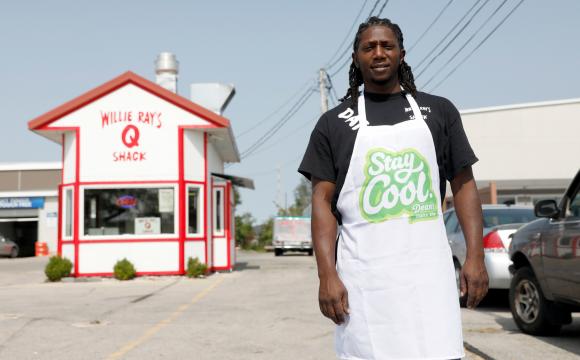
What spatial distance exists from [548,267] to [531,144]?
38291 millimetres

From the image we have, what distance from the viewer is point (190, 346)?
764 cm

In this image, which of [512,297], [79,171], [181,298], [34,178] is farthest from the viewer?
[34,178]

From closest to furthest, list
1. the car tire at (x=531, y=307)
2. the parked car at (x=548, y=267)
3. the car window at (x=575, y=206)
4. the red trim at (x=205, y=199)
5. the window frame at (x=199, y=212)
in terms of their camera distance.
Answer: the parked car at (x=548, y=267) → the car window at (x=575, y=206) → the car tire at (x=531, y=307) → the window frame at (x=199, y=212) → the red trim at (x=205, y=199)

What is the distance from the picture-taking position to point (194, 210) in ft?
65.6

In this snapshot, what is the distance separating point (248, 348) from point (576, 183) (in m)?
3.63

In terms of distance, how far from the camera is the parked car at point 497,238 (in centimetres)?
984

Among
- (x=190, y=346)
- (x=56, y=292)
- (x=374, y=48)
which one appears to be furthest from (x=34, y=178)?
(x=374, y=48)

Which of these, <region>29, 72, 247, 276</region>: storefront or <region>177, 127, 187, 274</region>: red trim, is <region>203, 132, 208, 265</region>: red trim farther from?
<region>177, 127, 187, 274</region>: red trim

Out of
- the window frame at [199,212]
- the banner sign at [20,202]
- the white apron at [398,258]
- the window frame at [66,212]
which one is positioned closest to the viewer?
the white apron at [398,258]

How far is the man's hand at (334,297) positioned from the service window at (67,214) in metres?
17.4

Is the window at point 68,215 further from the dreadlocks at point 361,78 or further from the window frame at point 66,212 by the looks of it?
the dreadlocks at point 361,78

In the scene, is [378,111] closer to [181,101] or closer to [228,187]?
[181,101]

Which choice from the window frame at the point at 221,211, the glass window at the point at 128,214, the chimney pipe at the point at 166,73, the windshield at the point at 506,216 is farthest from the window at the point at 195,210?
the windshield at the point at 506,216

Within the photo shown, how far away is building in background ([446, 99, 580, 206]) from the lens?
→ 143ft
